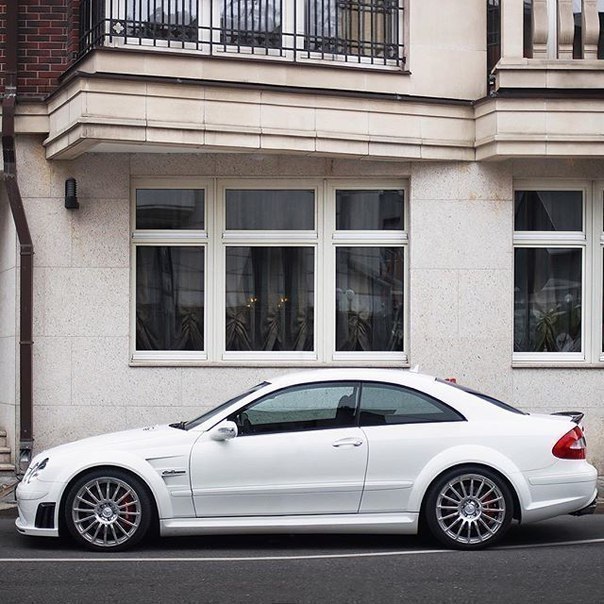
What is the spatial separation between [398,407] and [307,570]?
1.62 m

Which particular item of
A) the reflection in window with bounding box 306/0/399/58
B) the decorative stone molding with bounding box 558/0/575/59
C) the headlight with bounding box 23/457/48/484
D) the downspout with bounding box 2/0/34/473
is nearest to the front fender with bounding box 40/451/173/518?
the headlight with bounding box 23/457/48/484

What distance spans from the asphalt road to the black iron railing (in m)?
5.71

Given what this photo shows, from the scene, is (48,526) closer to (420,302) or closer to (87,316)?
(87,316)

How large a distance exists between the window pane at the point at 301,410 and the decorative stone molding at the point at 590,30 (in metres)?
5.79

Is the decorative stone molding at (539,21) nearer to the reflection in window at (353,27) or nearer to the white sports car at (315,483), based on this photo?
the reflection in window at (353,27)

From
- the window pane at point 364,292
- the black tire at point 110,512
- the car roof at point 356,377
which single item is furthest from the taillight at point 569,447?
the window pane at point 364,292

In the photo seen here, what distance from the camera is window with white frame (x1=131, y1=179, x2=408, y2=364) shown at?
14000 mm

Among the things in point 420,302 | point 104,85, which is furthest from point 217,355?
point 104,85

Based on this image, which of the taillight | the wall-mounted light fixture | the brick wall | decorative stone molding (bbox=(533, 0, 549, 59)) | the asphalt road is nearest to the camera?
the asphalt road

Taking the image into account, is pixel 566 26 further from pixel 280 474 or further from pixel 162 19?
pixel 280 474

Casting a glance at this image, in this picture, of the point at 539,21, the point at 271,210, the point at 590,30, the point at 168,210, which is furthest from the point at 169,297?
the point at 590,30

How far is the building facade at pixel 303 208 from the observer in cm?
1326

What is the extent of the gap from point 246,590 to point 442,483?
6.72 feet

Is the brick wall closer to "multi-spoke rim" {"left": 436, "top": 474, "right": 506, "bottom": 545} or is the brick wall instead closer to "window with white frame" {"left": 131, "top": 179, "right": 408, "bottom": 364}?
"window with white frame" {"left": 131, "top": 179, "right": 408, "bottom": 364}
